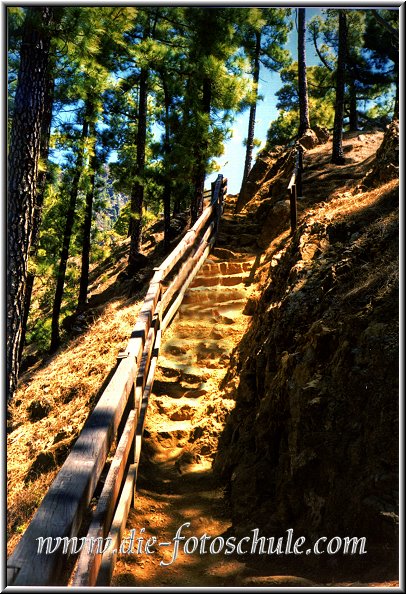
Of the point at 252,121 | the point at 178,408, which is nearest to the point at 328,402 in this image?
the point at 178,408

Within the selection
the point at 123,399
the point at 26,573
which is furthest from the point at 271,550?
the point at 26,573

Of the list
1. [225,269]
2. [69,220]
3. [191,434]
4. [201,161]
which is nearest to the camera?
[191,434]

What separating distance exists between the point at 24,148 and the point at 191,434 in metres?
3.99

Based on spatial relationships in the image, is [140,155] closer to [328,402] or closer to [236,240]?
[236,240]

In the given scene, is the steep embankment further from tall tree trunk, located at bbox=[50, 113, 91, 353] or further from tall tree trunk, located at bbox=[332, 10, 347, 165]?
tall tree trunk, located at bbox=[50, 113, 91, 353]

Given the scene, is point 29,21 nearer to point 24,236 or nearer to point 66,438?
point 24,236

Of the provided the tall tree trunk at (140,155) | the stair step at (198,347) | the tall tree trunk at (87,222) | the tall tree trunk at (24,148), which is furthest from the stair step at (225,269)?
the tall tree trunk at (87,222)

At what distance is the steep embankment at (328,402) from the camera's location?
281 cm

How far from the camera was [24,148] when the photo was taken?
5.65m

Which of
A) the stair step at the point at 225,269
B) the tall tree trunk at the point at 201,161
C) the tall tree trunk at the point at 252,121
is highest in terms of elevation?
the tall tree trunk at the point at 252,121

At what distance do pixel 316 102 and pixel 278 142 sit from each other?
312 cm

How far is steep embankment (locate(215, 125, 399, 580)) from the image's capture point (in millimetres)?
2814

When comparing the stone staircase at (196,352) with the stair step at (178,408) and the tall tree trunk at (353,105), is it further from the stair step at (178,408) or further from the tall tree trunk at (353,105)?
the tall tree trunk at (353,105)

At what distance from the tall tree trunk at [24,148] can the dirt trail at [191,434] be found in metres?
2.18
